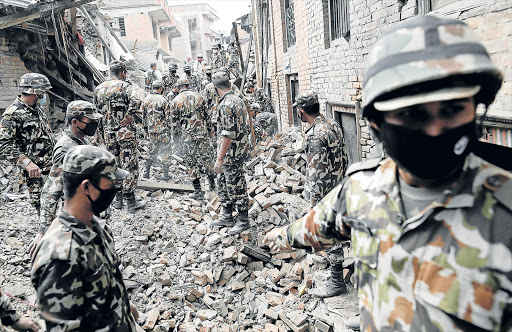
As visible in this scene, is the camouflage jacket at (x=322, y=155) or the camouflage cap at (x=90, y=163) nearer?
the camouflage cap at (x=90, y=163)

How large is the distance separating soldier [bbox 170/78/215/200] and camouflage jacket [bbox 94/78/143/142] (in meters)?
1.24

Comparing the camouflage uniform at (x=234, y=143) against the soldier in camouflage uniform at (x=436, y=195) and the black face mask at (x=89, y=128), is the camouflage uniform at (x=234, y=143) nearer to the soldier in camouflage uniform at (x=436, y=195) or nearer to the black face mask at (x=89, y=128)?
the black face mask at (x=89, y=128)

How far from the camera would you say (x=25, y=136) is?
17.3ft

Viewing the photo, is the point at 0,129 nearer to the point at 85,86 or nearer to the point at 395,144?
the point at 395,144

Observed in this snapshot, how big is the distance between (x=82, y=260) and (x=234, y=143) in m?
3.62

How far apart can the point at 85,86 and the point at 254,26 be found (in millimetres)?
7439

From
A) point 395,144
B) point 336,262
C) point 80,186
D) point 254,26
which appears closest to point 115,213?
point 336,262

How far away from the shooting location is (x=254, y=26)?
1498 centimetres

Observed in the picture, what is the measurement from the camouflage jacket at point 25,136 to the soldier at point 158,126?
283cm

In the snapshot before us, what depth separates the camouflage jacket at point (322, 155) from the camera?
4043 millimetres

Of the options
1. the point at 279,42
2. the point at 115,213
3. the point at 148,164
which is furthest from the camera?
the point at 279,42

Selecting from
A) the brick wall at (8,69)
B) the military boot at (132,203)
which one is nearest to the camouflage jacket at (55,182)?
the military boot at (132,203)

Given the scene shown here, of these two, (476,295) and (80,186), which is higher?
(80,186)

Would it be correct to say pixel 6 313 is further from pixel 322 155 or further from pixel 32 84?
pixel 32 84
